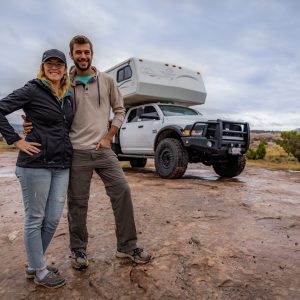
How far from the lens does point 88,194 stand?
2926 mm

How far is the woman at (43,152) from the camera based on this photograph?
243 cm

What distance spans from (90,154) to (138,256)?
92 cm

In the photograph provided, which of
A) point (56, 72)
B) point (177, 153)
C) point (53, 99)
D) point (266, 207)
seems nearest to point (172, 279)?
point (53, 99)

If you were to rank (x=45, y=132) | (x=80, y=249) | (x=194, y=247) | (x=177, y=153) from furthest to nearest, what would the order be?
(x=177, y=153) → (x=194, y=247) → (x=80, y=249) → (x=45, y=132)

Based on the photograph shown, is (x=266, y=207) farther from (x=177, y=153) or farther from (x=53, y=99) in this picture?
(x=53, y=99)

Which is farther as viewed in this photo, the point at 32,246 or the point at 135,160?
the point at 135,160

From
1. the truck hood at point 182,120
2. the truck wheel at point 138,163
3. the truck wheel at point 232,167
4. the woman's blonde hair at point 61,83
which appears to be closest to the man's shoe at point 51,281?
the woman's blonde hair at point 61,83

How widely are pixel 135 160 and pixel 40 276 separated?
8.93 meters

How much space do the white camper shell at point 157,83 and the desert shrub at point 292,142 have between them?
6449 millimetres

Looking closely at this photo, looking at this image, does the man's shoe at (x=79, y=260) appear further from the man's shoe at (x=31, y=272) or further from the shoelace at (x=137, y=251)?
the shoelace at (x=137, y=251)

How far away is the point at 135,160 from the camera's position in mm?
11445

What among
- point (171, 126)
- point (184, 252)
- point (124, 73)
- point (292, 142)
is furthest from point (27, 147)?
point (292, 142)

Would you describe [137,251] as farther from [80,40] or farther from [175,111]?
[175,111]

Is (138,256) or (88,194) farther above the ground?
(88,194)
